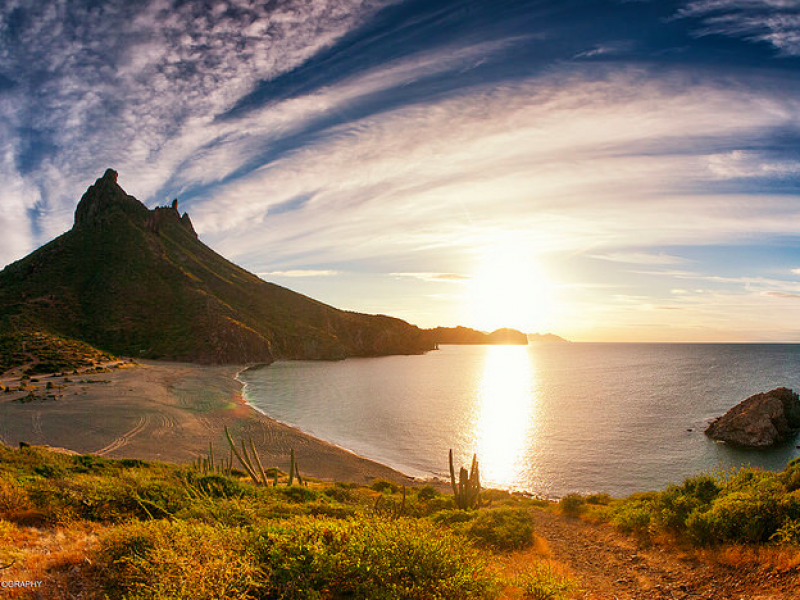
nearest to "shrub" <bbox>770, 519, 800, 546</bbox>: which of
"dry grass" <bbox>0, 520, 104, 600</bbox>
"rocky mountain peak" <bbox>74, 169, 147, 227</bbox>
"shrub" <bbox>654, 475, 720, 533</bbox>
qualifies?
"shrub" <bbox>654, 475, 720, 533</bbox>

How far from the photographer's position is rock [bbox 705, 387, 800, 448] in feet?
121

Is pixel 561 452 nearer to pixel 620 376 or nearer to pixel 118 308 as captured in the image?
pixel 620 376

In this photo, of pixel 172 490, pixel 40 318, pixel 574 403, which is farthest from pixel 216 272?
pixel 172 490

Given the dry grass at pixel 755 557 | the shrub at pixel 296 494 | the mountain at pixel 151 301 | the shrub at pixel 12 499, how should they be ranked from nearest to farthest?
the dry grass at pixel 755 557 → the shrub at pixel 12 499 → the shrub at pixel 296 494 → the mountain at pixel 151 301

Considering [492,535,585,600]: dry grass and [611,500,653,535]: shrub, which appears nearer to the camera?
[492,535,585,600]: dry grass

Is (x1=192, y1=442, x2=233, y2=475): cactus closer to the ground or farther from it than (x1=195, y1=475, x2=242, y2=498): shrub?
closer to the ground

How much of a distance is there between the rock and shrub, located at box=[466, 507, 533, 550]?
37271 mm

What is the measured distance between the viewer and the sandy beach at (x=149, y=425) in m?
29.1

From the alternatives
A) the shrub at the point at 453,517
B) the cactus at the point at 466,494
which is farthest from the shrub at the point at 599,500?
the shrub at the point at 453,517

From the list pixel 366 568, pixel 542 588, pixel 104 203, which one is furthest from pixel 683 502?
pixel 104 203

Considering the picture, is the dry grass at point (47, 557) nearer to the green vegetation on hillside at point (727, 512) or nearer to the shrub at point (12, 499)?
the shrub at point (12, 499)

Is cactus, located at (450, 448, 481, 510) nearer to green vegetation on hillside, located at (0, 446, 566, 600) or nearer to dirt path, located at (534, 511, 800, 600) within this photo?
dirt path, located at (534, 511, 800, 600)

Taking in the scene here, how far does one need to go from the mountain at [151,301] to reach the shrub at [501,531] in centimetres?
9795

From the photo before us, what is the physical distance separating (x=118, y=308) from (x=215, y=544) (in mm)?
118819
